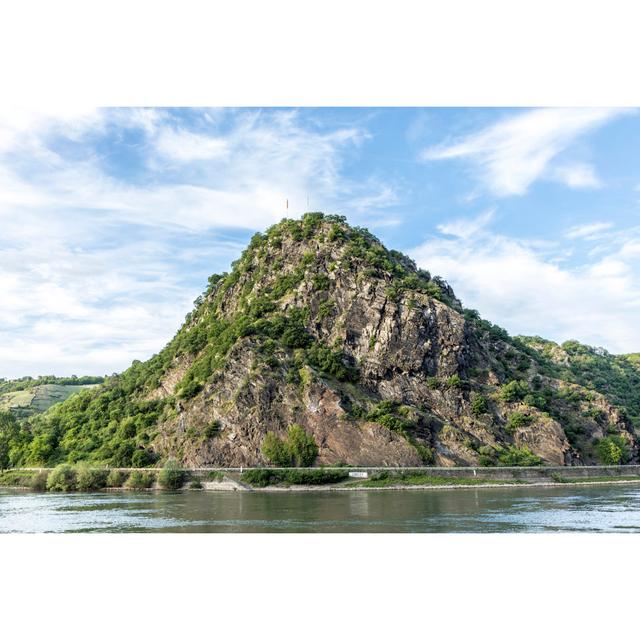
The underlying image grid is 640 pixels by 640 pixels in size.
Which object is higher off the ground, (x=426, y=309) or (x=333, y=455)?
(x=426, y=309)

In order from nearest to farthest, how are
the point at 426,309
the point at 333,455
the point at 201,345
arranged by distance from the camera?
the point at 333,455 < the point at 426,309 < the point at 201,345

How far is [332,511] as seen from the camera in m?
53.2

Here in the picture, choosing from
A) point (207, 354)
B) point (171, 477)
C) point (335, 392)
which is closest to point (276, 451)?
point (335, 392)

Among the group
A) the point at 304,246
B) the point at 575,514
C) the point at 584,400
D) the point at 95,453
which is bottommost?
the point at 575,514

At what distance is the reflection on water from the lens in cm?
4381

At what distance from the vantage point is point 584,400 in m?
109

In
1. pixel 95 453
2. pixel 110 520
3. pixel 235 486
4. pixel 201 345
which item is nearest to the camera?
pixel 110 520

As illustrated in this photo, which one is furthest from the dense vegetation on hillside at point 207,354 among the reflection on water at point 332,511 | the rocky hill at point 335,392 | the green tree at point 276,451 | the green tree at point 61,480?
the reflection on water at point 332,511

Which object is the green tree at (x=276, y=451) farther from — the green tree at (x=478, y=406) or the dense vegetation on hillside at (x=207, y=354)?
the green tree at (x=478, y=406)

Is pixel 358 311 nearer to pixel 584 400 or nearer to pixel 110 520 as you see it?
pixel 584 400

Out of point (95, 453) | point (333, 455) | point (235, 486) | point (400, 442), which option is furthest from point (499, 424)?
point (95, 453)

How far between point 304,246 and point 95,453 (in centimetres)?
5478

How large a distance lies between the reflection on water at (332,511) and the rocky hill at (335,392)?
42.1 feet

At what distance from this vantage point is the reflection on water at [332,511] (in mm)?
43812
